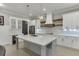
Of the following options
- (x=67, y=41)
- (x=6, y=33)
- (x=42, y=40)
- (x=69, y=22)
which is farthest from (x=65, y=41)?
(x=6, y=33)

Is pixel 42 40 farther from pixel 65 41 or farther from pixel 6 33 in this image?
pixel 6 33

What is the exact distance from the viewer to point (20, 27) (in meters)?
1.79

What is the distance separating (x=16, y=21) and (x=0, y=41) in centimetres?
46

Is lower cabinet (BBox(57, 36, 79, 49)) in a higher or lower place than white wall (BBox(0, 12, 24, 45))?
lower

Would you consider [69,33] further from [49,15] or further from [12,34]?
[12,34]

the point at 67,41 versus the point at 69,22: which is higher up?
the point at 69,22

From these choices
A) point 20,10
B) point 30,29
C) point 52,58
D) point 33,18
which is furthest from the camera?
point 30,29

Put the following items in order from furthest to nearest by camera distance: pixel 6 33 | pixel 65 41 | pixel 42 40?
pixel 42 40 < pixel 65 41 < pixel 6 33

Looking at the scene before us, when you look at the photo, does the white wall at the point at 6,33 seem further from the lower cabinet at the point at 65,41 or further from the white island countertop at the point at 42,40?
the lower cabinet at the point at 65,41

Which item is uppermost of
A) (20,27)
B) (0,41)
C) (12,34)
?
(20,27)

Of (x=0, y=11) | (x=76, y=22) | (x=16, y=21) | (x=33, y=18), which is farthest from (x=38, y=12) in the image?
(x=76, y=22)

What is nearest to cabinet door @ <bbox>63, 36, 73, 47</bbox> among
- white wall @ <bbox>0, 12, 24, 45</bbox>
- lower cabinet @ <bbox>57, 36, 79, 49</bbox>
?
lower cabinet @ <bbox>57, 36, 79, 49</bbox>

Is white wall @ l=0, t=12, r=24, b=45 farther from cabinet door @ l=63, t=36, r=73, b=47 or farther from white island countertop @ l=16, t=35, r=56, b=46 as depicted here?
cabinet door @ l=63, t=36, r=73, b=47

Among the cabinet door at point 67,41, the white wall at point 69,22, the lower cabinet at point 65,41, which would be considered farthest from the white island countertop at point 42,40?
the white wall at point 69,22
